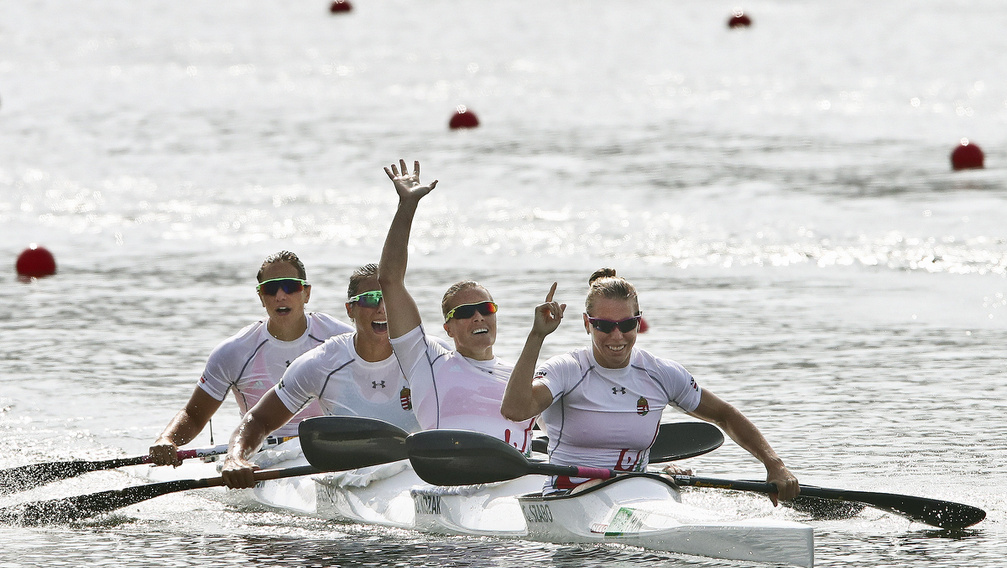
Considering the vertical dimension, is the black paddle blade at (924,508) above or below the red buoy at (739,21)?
below

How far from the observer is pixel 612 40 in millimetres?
28953

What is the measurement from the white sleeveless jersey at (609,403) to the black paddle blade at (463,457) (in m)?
0.26

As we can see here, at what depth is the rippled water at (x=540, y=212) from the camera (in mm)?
8359

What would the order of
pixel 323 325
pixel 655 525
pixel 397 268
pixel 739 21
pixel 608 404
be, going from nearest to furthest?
pixel 655 525
pixel 608 404
pixel 397 268
pixel 323 325
pixel 739 21

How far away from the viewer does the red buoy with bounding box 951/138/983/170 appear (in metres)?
17.8

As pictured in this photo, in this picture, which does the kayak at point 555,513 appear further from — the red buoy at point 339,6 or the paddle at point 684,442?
the red buoy at point 339,6

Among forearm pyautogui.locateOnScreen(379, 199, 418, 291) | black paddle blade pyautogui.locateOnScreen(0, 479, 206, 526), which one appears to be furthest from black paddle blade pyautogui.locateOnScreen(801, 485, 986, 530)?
black paddle blade pyautogui.locateOnScreen(0, 479, 206, 526)

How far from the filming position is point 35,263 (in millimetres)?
14938

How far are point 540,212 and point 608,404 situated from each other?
32.8 feet

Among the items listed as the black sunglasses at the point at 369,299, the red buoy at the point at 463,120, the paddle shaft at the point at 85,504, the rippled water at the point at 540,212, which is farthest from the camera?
the red buoy at the point at 463,120

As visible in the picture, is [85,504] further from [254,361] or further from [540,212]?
[540,212]

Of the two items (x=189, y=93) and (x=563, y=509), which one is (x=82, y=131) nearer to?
(x=189, y=93)

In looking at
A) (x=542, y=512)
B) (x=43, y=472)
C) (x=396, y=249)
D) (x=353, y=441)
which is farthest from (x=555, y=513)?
(x=43, y=472)

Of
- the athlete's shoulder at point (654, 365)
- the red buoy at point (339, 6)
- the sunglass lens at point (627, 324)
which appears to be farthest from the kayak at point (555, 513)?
the red buoy at point (339, 6)
